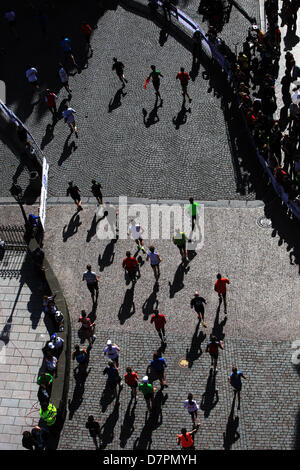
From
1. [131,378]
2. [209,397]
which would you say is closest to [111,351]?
[131,378]

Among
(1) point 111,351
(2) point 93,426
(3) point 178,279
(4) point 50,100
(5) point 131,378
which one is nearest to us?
(2) point 93,426

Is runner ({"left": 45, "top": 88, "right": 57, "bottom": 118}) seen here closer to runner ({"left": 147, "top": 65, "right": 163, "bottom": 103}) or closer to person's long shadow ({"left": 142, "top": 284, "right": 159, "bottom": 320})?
runner ({"left": 147, "top": 65, "right": 163, "bottom": 103})

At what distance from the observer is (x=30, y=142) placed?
92.4 feet

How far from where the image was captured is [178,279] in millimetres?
21938

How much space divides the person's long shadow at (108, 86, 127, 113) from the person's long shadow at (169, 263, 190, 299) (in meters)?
10.2

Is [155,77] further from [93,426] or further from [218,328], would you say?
[93,426]

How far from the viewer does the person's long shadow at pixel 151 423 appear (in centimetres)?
1770

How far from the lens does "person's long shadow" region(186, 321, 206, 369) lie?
1955 cm

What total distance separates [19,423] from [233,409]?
6.14 meters

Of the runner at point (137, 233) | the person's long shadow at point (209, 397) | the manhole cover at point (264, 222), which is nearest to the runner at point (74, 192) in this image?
the runner at point (137, 233)

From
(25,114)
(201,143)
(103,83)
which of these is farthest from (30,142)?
(201,143)

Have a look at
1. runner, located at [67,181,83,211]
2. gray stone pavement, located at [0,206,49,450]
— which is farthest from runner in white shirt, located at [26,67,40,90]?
gray stone pavement, located at [0,206,49,450]

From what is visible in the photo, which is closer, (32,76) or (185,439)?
(185,439)

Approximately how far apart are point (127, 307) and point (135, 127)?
9.79 metres
